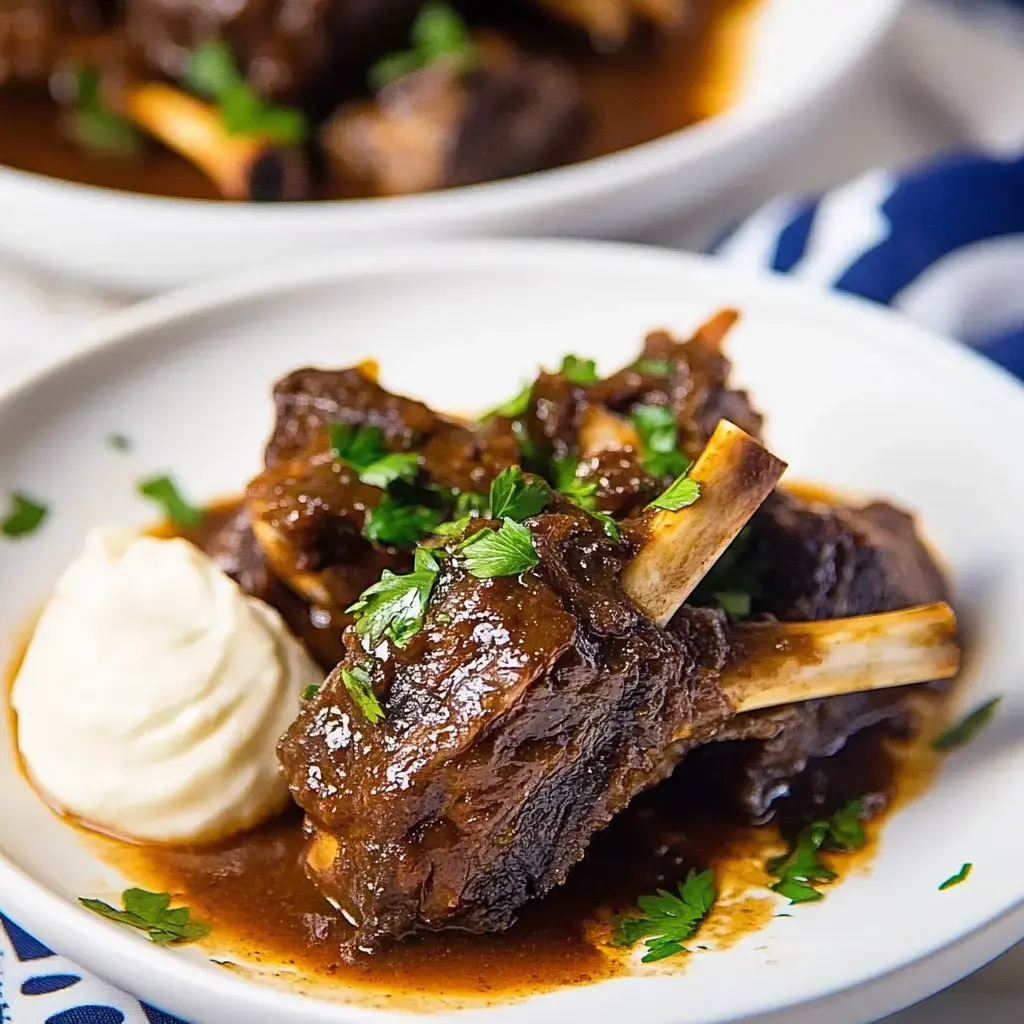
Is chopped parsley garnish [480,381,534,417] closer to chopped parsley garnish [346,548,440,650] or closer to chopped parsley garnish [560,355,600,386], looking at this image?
chopped parsley garnish [560,355,600,386]

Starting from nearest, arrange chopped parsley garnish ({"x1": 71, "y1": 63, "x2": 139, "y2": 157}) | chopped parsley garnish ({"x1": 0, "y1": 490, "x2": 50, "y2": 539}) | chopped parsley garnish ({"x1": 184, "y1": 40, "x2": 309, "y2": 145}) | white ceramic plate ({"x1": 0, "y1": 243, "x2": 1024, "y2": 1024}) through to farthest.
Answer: white ceramic plate ({"x1": 0, "y1": 243, "x2": 1024, "y2": 1024}) → chopped parsley garnish ({"x1": 0, "y1": 490, "x2": 50, "y2": 539}) → chopped parsley garnish ({"x1": 184, "y1": 40, "x2": 309, "y2": 145}) → chopped parsley garnish ({"x1": 71, "y1": 63, "x2": 139, "y2": 157})

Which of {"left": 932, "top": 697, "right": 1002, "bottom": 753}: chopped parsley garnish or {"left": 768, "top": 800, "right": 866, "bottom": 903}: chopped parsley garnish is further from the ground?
{"left": 932, "top": 697, "right": 1002, "bottom": 753}: chopped parsley garnish

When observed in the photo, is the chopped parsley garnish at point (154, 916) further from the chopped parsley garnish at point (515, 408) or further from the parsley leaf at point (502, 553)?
the chopped parsley garnish at point (515, 408)

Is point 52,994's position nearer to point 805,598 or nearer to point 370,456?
point 370,456

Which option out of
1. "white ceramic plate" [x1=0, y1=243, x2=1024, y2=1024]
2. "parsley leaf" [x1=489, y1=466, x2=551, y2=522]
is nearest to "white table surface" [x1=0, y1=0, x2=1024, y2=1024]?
"white ceramic plate" [x1=0, y1=243, x2=1024, y2=1024]

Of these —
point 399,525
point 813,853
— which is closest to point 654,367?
point 399,525

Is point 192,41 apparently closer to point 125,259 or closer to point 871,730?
point 125,259
